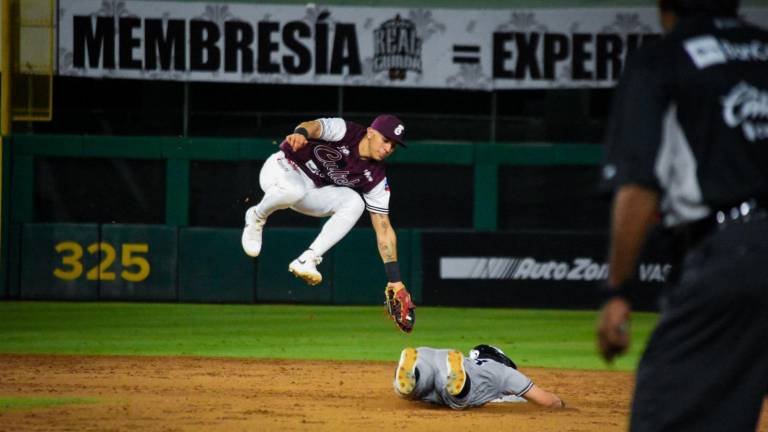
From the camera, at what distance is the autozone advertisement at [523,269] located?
15508 mm

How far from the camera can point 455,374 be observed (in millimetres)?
6695

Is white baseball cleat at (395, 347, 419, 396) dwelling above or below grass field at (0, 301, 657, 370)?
above

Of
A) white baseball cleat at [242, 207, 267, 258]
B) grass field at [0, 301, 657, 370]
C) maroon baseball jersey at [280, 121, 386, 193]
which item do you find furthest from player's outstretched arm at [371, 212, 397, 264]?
grass field at [0, 301, 657, 370]

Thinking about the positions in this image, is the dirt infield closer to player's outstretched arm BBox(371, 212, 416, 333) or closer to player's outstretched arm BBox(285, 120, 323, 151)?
player's outstretched arm BBox(371, 212, 416, 333)

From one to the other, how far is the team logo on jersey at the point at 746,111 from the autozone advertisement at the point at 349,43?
12.9 m

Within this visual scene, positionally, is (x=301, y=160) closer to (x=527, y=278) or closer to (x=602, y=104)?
(x=527, y=278)

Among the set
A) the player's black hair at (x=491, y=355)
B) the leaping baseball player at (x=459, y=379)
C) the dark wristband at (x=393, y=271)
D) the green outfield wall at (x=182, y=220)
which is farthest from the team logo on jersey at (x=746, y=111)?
the green outfield wall at (x=182, y=220)

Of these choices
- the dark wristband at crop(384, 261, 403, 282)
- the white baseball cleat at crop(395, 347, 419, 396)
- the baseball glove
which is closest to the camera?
the white baseball cleat at crop(395, 347, 419, 396)

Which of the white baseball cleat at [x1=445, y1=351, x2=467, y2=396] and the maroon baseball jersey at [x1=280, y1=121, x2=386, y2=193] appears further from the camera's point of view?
the maroon baseball jersey at [x1=280, y1=121, x2=386, y2=193]

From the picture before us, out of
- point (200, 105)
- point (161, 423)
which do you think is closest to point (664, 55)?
point (161, 423)

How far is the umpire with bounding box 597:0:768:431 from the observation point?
280 centimetres

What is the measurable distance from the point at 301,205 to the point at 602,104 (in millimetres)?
8519

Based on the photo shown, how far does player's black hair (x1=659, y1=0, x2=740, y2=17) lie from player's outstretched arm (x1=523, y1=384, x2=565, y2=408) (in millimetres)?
4300

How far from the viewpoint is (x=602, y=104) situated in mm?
16266
